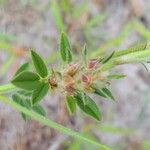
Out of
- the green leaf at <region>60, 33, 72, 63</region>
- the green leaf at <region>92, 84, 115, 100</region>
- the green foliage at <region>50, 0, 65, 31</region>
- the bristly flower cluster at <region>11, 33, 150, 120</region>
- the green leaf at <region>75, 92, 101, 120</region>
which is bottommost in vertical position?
the green leaf at <region>75, 92, 101, 120</region>

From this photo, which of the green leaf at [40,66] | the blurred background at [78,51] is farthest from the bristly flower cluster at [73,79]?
the blurred background at [78,51]

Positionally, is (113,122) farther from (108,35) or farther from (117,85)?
(108,35)

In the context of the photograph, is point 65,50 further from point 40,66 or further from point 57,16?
point 57,16

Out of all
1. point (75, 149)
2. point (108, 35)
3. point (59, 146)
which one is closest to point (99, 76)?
point (75, 149)

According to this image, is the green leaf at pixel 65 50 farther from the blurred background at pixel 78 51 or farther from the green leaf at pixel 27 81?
the blurred background at pixel 78 51

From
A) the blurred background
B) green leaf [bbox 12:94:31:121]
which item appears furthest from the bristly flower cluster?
the blurred background

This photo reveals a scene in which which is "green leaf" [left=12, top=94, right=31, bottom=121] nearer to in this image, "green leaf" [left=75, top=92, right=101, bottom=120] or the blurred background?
"green leaf" [left=75, top=92, right=101, bottom=120]

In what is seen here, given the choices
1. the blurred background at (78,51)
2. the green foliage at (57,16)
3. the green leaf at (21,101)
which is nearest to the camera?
the green leaf at (21,101)

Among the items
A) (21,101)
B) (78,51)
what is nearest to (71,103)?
(21,101)
